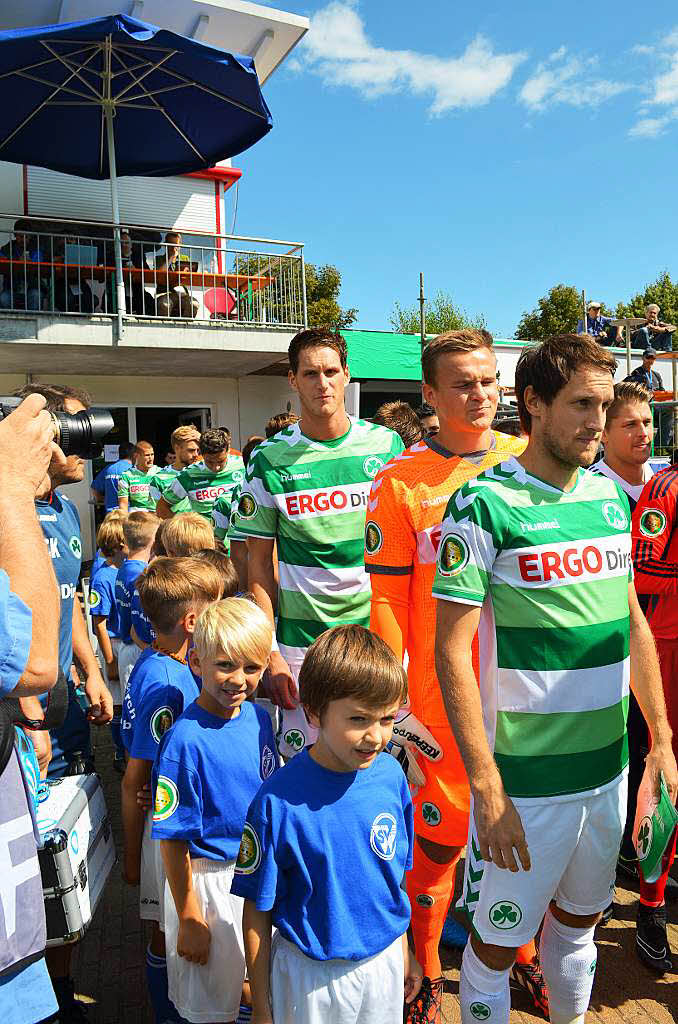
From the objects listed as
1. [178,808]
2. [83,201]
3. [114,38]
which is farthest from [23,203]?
[178,808]

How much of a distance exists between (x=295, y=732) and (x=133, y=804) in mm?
739

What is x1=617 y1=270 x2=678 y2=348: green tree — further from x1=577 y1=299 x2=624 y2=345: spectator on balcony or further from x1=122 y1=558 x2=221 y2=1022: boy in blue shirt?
x1=122 y1=558 x2=221 y2=1022: boy in blue shirt

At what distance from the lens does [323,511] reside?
3098 mm

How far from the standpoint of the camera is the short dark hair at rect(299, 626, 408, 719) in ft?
6.18

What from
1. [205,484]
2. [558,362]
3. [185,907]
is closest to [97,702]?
[185,907]

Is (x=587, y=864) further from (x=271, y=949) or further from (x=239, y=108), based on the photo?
(x=239, y=108)

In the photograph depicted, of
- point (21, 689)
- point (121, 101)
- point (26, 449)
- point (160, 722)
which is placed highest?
point (121, 101)

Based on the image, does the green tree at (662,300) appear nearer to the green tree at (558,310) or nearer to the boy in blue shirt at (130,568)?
the green tree at (558,310)

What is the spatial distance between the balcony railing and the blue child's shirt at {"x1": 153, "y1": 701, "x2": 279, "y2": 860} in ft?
30.9

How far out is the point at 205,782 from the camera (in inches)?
86.7

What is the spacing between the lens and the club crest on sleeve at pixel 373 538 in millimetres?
2633

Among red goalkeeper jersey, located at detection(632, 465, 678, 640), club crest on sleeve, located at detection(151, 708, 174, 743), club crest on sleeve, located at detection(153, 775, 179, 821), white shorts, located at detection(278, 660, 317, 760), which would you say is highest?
red goalkeeper jersey, located at detection(632, 465, 678, 640)

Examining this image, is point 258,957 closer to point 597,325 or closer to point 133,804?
point 133,804

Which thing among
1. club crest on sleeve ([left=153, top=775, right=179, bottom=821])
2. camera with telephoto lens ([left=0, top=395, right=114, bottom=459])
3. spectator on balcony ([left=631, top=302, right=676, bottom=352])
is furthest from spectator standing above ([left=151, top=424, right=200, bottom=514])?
spectator on balcony ([left=631, top=302, right=676, bottom=352])
